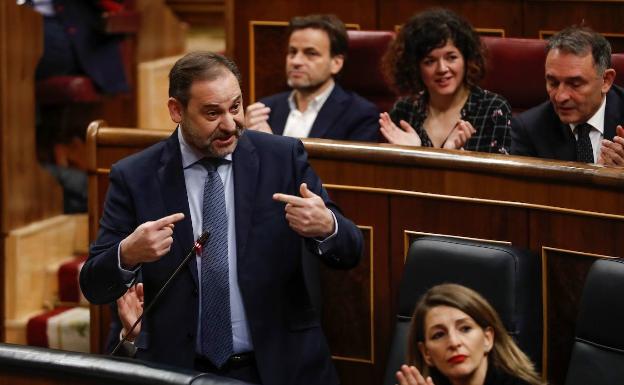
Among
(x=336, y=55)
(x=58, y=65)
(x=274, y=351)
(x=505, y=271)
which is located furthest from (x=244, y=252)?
(x=58, y=65)

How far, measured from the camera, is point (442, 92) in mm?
1379

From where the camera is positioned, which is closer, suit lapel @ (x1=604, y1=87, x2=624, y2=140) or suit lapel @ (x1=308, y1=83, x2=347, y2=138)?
suit lapel @ (x1=604, y1=87, x2=624, y2=140)

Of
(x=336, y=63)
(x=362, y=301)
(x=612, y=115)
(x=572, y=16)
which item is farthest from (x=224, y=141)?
(x=572, y=16)

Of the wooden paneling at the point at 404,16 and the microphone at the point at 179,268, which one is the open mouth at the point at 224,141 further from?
the wooden paneling at the point at 404,16

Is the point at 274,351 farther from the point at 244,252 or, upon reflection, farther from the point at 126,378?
the point at 126,378

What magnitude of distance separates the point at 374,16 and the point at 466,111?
14.5 inches

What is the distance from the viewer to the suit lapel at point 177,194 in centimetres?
102

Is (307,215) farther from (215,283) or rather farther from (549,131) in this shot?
(549,131)

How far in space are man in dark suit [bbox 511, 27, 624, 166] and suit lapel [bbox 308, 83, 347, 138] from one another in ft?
0.99

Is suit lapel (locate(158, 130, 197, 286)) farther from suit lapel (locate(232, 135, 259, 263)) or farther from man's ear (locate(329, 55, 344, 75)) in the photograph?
man's ear (locate(329, 55, 344, 75))

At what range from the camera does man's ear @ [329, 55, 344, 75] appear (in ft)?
5.02

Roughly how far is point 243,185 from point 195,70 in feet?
0.33

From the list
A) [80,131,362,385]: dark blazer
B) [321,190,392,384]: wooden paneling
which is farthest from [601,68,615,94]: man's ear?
[80,131,362,385]: dark blazer

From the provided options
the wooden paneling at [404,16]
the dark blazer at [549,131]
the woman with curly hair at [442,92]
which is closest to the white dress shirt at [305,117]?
the woman with curly hair at [442,92]
